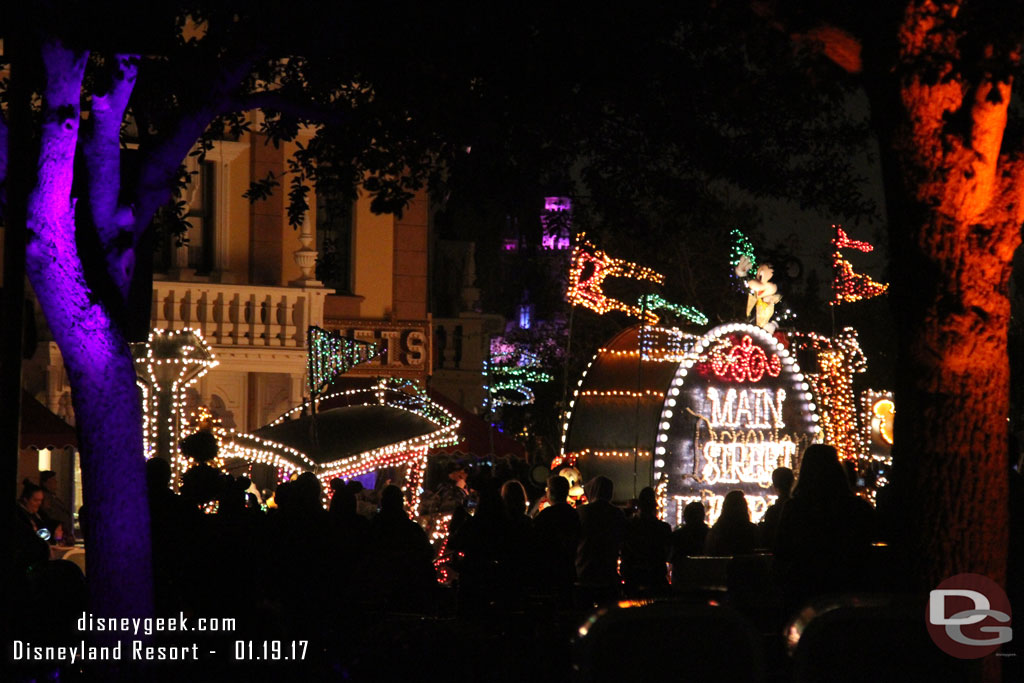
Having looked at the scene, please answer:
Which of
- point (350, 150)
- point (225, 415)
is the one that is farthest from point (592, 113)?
point (225, 415)

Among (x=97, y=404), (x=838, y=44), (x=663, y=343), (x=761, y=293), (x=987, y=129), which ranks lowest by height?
(x=97, y=404)

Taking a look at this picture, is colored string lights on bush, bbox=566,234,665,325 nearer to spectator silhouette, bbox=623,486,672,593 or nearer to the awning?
the awning

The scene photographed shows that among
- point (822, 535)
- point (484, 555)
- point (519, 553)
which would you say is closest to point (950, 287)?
point (822, 535)

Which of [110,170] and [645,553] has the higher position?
A: [110,170]

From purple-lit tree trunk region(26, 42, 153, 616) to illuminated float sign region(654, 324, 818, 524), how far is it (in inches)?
435

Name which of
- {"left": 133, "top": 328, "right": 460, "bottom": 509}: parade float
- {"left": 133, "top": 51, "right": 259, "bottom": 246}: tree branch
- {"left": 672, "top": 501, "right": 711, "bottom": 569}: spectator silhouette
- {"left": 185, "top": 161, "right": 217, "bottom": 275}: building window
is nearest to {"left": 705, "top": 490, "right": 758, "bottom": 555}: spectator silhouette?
{"left": 672, "top": 501, "right": 711, "bottom": 569}: spectator silhouette

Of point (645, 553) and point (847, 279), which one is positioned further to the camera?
point (847, 279)

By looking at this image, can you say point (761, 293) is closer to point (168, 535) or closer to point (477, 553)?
point (477, 553)

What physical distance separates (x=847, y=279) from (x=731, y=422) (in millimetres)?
3931

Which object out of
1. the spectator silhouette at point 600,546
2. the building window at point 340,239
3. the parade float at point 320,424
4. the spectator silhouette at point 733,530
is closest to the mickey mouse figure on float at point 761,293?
the parade float at point 320,424

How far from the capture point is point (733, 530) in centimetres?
1217

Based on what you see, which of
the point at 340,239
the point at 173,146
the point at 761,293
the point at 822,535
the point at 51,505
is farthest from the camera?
the point at 340,239

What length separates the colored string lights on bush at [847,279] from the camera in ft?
74.3

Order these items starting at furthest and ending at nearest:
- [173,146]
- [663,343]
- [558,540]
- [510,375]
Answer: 1. [510,375]
2. [663,343]
3. [558,540]
4. [173,146]
